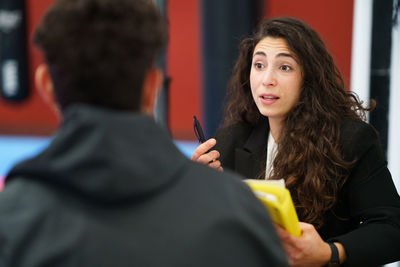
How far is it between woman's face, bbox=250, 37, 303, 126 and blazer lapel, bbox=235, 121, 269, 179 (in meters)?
0.15

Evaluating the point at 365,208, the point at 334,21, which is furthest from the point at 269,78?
the point at 334,21

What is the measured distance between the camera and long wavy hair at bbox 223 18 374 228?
4.06 ft

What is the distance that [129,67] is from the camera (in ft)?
1.82

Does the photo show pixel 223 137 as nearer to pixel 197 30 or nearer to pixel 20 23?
pixel 197 30

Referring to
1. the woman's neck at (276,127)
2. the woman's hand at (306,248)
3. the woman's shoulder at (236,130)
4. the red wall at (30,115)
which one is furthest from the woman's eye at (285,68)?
the red wall at (30,115)

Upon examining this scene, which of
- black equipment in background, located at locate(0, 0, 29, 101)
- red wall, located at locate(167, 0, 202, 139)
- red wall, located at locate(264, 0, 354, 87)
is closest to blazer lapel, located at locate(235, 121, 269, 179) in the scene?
red wall, located at locate(264, 0, 354, 87)

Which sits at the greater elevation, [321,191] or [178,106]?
[321,191]

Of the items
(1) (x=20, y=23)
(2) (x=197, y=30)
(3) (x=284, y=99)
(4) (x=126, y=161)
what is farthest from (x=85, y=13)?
(1) (x=20, y=23)

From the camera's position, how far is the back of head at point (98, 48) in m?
0.54

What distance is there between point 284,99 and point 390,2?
72cm

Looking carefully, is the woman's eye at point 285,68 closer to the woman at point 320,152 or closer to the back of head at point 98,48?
the woman at point 320,152

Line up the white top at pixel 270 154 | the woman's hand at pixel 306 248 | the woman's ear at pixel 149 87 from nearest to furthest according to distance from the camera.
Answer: the woman's ear at pixel 149 87
the woman's hand at pixel 306 248
the white top at pixel 270 154

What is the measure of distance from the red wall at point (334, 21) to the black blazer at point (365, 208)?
2.91 m

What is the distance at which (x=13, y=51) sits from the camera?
5621mm
